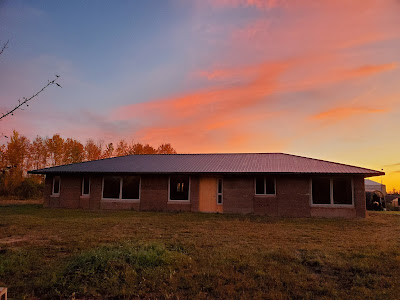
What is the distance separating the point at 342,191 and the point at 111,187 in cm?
1537

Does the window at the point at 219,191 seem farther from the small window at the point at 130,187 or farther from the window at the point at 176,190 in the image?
the small window at the point at 130,187

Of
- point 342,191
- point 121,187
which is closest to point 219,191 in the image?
point 121,187

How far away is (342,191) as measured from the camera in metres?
18.0

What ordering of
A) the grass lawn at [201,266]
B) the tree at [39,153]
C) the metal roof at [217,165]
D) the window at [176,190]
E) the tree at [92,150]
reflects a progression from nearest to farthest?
1. the grass lawn at [201,266]
2. the metal roof at [217,165]
3. the window at [176,190]
4. the tree at [39,153]
5. the tree at [92,150]

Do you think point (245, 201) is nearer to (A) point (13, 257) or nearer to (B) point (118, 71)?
(B) point (118, 71)

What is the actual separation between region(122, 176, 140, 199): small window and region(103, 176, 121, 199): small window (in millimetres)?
437

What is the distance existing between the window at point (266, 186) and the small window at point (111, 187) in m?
9.73

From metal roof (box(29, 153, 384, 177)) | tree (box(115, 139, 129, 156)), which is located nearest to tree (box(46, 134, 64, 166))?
tree (box(115, 139, 129, 156))

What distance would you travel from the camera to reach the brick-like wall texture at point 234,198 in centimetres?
1769

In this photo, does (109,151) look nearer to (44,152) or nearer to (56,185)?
(44,152)

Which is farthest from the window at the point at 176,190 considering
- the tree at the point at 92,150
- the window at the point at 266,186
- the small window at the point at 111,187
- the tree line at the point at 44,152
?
the tree at the point at 92,150

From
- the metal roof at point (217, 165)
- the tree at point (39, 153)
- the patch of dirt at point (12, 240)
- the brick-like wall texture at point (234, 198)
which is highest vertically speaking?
the tree at point (39, 153)

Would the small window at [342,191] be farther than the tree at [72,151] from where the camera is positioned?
No

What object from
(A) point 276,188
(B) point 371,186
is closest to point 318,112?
(A) point 276,188
